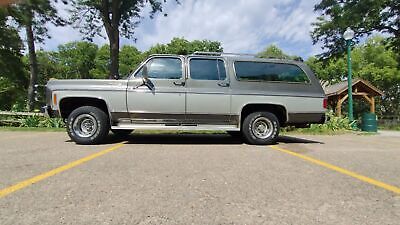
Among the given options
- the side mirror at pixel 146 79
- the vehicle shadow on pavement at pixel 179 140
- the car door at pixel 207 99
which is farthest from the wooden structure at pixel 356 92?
the side mirror at pixel 146 79

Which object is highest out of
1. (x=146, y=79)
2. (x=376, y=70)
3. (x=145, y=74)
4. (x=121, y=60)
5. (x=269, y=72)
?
(x=121, y=60)

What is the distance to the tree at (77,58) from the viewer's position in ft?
172

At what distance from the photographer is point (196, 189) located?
363cm

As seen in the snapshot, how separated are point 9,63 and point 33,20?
10.7 m

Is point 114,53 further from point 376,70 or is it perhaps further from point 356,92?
point 376,70

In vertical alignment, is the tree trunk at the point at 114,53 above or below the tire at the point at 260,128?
above

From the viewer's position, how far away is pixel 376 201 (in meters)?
3.28

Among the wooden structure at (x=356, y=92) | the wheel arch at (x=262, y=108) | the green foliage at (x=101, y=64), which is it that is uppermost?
A: the green foliage at (x=101, y=64)

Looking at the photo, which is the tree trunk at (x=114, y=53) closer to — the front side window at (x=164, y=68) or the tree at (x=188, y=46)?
the front side window at (x=164, y=68)

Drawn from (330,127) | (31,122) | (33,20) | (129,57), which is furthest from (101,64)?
(330,127)

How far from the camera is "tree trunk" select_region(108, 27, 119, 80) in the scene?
20.5 metres

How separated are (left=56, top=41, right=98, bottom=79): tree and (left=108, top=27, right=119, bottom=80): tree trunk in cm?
3358

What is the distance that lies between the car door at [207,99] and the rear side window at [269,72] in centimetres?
51

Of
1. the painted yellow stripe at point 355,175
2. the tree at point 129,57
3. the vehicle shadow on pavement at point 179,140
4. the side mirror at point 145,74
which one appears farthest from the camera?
the tree at point 129,57
